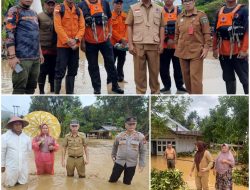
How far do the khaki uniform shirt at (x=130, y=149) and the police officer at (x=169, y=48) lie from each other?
1763 mm

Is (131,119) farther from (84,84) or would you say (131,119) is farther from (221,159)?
(84,84)

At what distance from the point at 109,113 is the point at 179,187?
103 cm

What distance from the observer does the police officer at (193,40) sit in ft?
15.0

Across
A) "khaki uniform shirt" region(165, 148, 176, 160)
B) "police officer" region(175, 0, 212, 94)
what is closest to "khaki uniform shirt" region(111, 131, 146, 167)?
"khaki uniform shirt" region(165, 148, 176, 160)

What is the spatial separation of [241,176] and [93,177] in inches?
58.4

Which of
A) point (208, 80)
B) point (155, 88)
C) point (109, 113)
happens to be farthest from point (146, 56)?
point (208, 80)

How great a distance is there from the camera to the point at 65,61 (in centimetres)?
482

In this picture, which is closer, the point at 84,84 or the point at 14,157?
the point at 14,157

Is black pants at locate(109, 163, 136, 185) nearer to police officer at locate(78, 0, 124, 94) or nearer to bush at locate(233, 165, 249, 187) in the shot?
bush at locate(233, 165, 249, 187)

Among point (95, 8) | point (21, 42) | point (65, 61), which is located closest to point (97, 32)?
point (95, 8)

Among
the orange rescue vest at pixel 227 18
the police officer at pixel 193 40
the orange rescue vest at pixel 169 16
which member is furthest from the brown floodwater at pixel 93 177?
the orange rescue vest at pixel 169 16

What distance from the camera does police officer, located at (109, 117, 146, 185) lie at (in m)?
4.14

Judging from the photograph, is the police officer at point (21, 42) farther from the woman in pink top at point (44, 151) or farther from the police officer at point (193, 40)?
the police officer at point (193, 40)

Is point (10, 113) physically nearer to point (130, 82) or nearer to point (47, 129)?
point (47, 129)
